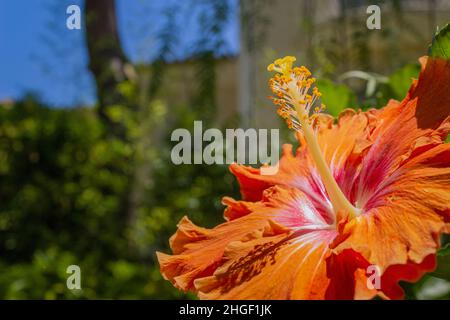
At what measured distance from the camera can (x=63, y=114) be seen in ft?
10.3

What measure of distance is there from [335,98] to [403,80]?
0.26 feet

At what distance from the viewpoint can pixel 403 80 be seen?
2.15 ft

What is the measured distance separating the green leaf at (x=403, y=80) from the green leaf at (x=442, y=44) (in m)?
0.19

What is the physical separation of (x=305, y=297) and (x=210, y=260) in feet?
0.32

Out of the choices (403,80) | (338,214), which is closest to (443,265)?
(338,214)

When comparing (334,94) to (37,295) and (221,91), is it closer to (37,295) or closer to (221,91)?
(37,295)

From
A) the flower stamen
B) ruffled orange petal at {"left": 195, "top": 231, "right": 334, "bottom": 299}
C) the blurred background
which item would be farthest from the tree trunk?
ruffled orange petal at {"left": 195, "top": 231, "right": 334, "bottom": 299}

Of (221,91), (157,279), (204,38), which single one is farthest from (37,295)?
(221,91)

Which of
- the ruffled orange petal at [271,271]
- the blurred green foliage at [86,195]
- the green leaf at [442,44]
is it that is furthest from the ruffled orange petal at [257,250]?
the blurred green foliage at [86,195]

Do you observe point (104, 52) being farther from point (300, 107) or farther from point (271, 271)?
point (271, 271)

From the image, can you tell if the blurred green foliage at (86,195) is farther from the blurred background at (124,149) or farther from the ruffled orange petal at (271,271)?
the ruffled orange petal at (271,271)

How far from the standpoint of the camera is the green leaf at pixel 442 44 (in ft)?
1.48

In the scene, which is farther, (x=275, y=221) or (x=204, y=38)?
(x=204, y=38)

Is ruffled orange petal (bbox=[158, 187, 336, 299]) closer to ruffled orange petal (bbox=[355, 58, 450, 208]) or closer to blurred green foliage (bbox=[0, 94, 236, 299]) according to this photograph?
ruffled orange petal (bbox=[355, 58, 450, 208])
